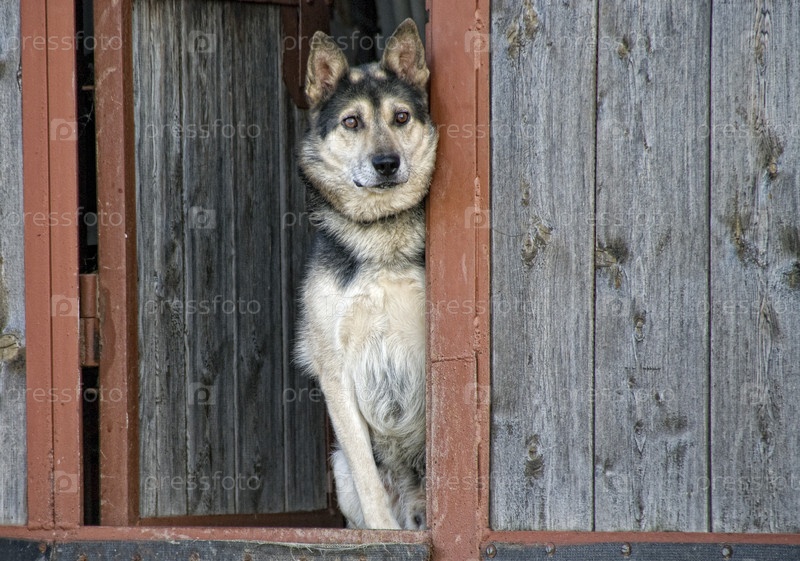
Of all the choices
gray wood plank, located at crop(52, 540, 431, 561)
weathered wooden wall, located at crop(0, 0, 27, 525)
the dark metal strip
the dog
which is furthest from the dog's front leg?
weathered wooden wall, located at crop(0, 0, 27, 525)

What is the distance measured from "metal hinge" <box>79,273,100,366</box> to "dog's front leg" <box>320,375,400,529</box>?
0.99 meters

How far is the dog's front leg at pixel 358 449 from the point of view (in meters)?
3.73

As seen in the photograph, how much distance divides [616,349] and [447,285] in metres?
0.67

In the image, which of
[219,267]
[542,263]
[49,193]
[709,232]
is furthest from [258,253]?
[709,232]

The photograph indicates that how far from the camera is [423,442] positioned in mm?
4059

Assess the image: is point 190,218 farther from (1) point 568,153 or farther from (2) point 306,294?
(1) point 568,153

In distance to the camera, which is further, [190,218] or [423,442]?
[190,218]

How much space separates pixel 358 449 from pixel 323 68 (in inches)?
67.9

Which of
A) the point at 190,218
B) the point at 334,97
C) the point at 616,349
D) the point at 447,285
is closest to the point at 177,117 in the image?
the point at 190,218

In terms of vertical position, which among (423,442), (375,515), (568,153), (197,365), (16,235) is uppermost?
(568,153)

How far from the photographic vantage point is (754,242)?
3.15 m

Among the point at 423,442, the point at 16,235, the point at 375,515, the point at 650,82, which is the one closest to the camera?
the point at 650,82

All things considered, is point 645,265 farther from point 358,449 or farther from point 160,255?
point 160,255

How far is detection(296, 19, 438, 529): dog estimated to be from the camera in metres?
3.64
